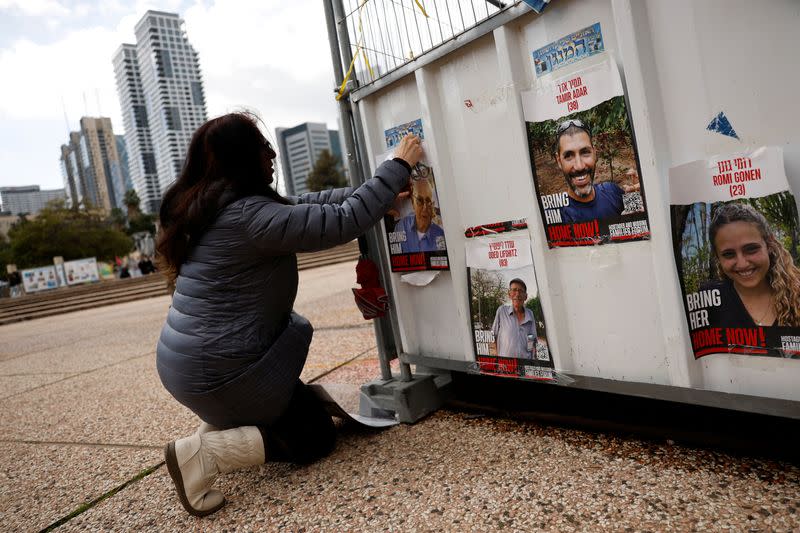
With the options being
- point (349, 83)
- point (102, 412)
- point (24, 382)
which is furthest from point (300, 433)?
point (24, 382)

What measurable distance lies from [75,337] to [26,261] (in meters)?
44.3

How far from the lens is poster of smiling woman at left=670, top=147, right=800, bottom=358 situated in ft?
5.11

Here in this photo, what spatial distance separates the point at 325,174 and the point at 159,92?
107m

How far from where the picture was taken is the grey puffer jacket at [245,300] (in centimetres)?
217

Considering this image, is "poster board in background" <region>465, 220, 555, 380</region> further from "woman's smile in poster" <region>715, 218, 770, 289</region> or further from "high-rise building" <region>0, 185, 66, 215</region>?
"high-rise building" <region>0, 185, 66, 215</region>

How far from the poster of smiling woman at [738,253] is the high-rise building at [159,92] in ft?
458

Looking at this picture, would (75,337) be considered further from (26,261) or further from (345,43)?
(26,261)

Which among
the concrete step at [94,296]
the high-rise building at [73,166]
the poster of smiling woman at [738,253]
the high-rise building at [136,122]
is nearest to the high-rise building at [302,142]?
the high-rise building at [136,122]

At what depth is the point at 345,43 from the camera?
275cm

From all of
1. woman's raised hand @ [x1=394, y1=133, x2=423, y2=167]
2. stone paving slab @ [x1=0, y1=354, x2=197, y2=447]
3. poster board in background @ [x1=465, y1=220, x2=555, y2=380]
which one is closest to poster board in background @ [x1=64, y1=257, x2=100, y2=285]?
stone paving slab @ [x1=0, y1=354, x2=197, y2=447]

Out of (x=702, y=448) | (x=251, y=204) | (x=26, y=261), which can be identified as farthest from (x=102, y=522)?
(x=26, y=261)

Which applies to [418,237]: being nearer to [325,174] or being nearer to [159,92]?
[325,174]

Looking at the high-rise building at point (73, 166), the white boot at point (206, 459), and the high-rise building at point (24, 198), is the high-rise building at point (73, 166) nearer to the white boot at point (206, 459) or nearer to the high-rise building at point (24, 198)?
the high-rise building at point (24, 198)

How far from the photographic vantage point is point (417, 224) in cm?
256
